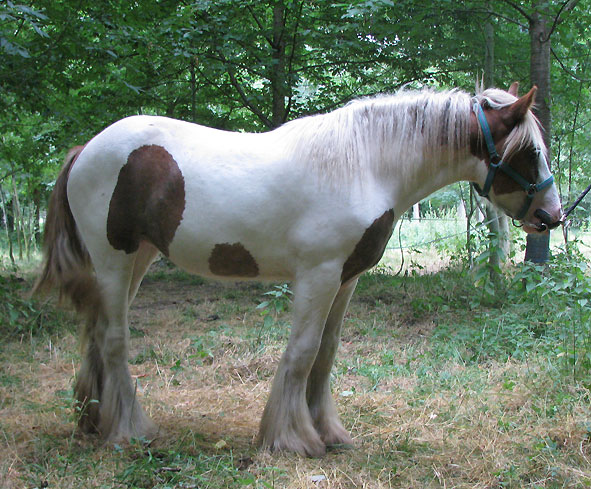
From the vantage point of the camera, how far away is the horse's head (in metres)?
2.25

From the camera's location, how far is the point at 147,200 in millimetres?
2498

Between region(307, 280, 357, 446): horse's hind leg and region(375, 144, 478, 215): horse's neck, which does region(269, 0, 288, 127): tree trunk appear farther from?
region(307, 280, 357, 446): horse's hind leg

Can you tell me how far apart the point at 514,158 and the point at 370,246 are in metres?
0.75

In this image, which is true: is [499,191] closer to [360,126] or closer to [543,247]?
[360,126]

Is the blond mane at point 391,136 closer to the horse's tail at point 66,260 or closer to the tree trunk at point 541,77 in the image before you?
the horse's tail at point 66,260

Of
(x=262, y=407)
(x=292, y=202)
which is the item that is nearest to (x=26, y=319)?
(x=262, y=407)

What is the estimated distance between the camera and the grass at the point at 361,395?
7.52 ft

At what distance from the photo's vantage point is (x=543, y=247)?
488 centimetres

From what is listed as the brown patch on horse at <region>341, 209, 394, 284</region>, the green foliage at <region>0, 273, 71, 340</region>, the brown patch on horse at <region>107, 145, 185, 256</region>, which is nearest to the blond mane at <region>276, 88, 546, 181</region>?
the brown patch on horse at <region>341, 209, 394, 284</region>

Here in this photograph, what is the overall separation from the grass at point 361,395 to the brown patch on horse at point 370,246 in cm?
91

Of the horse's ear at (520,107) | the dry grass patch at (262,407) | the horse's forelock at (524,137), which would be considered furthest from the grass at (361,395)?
the horse's ear at (520,107)

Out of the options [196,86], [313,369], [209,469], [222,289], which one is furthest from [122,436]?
[196,86]

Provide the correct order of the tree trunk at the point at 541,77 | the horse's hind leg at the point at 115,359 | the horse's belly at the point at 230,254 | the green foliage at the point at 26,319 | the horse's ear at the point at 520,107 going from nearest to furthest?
the horse's ear at the point at 520,107, the horse's belly at the point at 230,254, the horse's hind leg at the point at 115,359, the green foliage at the point at 26,319, the tree trunk at the point at 541,77

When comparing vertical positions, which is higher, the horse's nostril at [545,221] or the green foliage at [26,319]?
the horse's nostril at [545,221]
